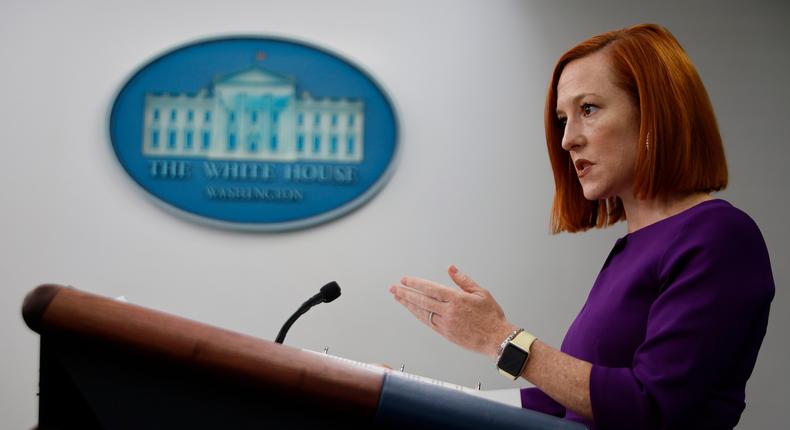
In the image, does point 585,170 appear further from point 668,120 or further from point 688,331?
point 688,331

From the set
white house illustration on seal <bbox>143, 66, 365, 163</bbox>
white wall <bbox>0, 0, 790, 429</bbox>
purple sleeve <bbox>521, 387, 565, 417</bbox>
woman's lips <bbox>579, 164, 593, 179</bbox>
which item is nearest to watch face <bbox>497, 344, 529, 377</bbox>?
purple sleeve <bbox>521, 387, 565, 417</bbox>

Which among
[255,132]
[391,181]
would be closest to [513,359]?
[391,181]

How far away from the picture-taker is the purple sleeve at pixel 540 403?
132cm

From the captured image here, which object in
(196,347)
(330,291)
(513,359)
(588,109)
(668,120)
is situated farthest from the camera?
(330,291)

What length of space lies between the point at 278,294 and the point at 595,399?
4.99ft

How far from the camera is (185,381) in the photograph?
68 cm

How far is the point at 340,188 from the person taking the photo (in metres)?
2.40

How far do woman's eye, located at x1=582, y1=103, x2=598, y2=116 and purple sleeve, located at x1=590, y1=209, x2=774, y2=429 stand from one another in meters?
0.35

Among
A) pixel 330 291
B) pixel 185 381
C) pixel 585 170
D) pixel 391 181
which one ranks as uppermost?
pixel 585 170

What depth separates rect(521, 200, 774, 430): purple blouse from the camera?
95 cm

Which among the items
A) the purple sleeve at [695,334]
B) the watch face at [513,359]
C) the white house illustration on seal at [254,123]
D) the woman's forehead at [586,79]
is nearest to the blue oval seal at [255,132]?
the white house illustration on seal at [254,123]

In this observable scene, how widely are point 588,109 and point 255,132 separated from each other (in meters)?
1.42

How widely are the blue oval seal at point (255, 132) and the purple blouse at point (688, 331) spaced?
1375 millimetres

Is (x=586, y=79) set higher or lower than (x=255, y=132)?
higher
